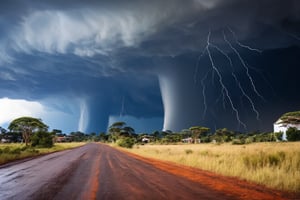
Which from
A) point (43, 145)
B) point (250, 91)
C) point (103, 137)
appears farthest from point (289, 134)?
point (103, 137)

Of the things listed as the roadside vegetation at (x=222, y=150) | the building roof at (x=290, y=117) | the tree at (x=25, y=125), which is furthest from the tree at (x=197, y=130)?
the tree at (x=25, y=125)

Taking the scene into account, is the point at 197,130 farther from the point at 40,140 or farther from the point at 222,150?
the point at 222,150

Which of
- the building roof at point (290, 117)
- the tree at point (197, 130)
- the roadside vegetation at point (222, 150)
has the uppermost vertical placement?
the tree at point (197, 130)

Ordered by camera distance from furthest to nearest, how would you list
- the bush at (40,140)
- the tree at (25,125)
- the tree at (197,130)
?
1. the tree at (197,130)
2. the tree at (25,125)
3. the bush at (40,140)

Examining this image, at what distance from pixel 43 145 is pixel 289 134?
1961 inches

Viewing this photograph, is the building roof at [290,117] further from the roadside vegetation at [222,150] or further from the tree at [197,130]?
the tree at [197,130]

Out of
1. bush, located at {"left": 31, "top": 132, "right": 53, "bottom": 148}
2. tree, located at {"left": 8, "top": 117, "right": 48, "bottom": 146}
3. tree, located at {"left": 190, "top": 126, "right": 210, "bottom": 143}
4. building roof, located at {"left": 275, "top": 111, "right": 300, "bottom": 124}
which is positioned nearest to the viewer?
building roof, located at {"left": 275, "top": 111, "right": 300, "bottom": 124}

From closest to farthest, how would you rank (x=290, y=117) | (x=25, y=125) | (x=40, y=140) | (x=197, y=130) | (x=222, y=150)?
(x=222, y=150), (x=290, y=117), (x=40, y=140), (x=25, y=125), (x=197, y=130)

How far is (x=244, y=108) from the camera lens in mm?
31141

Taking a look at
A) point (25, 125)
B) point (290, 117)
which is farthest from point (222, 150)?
point (25, 125)

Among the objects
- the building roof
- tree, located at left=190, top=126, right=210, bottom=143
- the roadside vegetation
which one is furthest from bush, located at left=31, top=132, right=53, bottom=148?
tree, located at left=190, top=126, right=210, bottom=143

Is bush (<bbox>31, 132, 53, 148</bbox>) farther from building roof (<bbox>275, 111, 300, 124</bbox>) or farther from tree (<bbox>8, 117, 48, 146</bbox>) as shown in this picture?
building roof (<bbox>275, 111, 300, 124</bbox>)

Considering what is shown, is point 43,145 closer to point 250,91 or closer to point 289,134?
point 250,91

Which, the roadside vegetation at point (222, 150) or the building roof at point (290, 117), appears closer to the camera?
the roadside vegetation at point (222, 150)
